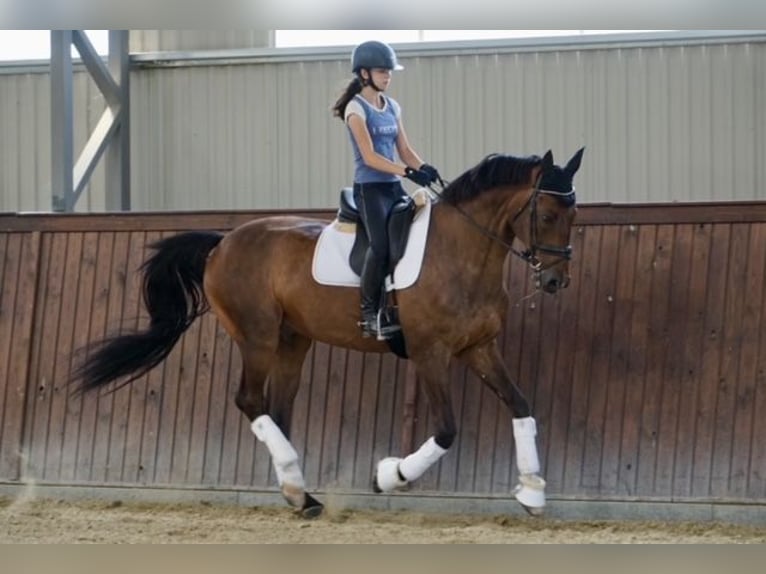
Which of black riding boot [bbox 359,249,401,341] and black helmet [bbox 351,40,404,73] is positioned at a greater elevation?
black helmet [bbox 351,40,404,73]

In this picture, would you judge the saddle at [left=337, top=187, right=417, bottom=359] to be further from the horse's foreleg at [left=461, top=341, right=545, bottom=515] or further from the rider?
the horse's foreleg at [left=461, top=341, right=545, bottom=515]

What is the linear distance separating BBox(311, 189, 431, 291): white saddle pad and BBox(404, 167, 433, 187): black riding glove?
0.54ft

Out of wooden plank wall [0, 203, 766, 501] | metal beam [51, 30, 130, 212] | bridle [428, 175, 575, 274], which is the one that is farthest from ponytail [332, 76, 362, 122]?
metal beam [51, 30, 130, 212]

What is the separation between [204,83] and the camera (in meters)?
10.7

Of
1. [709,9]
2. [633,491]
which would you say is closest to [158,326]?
[633,491]

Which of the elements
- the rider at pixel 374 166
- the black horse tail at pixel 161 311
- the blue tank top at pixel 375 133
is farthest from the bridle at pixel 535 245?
the black horse tail at pixel 161 311

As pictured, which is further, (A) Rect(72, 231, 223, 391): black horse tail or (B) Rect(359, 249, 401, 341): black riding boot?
(A) Rect(72, 231, 223, 391): black horse tail

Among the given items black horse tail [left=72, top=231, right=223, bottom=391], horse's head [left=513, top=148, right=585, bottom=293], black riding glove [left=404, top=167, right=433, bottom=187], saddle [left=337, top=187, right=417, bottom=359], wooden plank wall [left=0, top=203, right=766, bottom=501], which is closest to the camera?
horse's head [left=513, top=148, right=585, bottom=293]

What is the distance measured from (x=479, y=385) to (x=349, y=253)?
1206mm

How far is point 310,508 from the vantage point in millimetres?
7117

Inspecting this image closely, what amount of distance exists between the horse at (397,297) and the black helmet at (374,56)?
0.72 m

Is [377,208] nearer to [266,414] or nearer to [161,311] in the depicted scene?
[266,414]

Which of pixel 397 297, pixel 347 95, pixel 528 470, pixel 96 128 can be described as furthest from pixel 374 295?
pixel 96 128

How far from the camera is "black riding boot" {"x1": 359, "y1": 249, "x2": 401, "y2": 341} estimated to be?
271 inches
